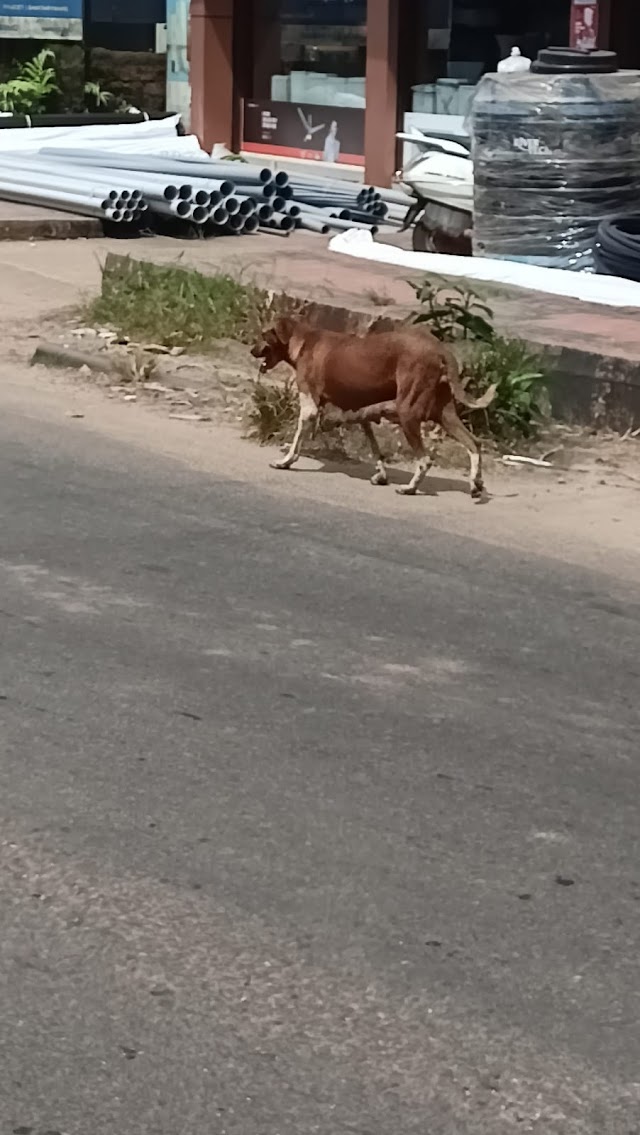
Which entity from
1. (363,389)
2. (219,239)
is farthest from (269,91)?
(363,389)

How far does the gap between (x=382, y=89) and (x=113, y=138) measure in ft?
15.1

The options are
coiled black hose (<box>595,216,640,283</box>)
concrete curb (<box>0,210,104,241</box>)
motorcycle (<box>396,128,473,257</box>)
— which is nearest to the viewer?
coiled black hose (<box>595,216,640,283</box>)

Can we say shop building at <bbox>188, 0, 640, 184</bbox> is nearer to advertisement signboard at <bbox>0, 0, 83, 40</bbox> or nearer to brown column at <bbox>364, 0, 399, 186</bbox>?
brown column at <bbox>364, 0, 399, 186</bbox>

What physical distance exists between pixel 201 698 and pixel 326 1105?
2187 millimetres

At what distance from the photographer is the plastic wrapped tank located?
42.8 feet

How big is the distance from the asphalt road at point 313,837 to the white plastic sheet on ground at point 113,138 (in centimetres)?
1470

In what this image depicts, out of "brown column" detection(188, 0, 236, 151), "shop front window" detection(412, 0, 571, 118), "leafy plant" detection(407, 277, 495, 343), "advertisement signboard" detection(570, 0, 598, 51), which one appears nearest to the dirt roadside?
"leafy plant" detection(407, 277, 495, 343)

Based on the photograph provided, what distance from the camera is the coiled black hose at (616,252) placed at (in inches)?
472

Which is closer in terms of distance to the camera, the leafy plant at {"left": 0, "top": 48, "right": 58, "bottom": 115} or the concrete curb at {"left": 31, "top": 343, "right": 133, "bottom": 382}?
the concrete curb at {"left": 31, "top": 343, "right": 133, "bottom": 382}

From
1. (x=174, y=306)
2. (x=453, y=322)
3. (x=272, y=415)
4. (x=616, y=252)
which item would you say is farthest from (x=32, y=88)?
(x=272, y=415)

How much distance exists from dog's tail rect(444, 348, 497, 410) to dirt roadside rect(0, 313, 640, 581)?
16.3 inches

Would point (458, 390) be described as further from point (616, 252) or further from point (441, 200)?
point (441, 200)

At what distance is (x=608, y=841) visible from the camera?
4535 millimetres

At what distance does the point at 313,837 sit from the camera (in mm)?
4461
